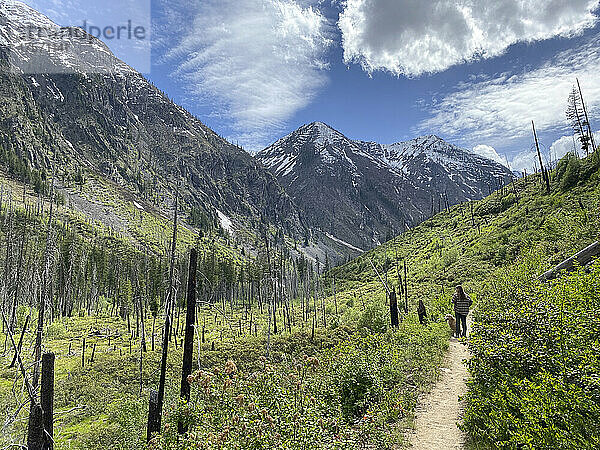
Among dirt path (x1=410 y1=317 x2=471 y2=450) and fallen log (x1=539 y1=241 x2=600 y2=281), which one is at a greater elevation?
fallen log (x1=539 y1=241 x2=600 y2=281)

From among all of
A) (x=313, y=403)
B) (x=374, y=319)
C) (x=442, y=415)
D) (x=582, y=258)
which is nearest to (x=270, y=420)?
(x=313, y=403)

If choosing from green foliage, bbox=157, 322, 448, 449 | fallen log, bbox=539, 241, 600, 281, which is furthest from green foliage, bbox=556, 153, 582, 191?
green foliage, bbox=157, 322, 448, 449

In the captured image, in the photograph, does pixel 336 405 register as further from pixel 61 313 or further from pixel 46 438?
pixel 61 313

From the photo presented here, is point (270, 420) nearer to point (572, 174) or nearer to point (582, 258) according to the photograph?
point (582, 258)

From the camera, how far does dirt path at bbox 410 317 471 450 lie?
727cm

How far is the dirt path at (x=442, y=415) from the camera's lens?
7266 millimetres

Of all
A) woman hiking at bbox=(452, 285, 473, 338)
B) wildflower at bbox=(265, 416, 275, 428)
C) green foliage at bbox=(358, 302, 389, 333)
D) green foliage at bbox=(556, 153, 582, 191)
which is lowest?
A: wildflower at bbox=(265, 416, 275, 428)

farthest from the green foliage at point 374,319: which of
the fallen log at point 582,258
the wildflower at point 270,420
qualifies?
the wildflower at point 270,420

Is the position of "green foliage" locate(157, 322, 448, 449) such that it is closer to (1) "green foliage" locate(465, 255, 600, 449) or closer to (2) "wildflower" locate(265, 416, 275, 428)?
(2) "wildflower" locate(265, 416, 275, 428)

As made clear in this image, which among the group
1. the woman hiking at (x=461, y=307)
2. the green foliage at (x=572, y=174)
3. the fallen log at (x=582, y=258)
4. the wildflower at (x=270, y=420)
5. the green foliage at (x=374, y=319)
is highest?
the green foliage at (x=572, y=174)

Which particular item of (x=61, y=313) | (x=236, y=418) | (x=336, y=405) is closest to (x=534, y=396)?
(x=236, y=418)

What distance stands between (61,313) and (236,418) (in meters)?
69.7

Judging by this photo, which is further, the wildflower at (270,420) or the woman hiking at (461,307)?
the woman hiking at (461,307)

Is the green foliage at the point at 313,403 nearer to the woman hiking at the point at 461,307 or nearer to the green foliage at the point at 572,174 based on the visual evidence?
the woman hiking at the point at 461,307
